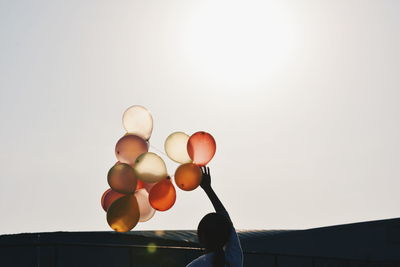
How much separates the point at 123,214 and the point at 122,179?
1.12 ft

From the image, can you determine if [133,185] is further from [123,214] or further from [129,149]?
[129,149]

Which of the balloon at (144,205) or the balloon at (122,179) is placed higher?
the balloon at (122,179)

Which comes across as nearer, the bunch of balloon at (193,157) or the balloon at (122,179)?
the bunch of balloon at (193,157)

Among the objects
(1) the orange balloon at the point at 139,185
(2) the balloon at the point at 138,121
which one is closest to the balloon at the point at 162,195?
(1) the orange balloon at the point at 139,185

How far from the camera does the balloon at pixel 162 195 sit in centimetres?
630

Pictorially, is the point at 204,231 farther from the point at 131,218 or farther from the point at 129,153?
the point at 129,153

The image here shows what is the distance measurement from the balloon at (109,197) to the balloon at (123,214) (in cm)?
19

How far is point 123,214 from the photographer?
20.2 feet

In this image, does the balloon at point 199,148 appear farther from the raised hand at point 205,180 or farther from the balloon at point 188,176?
the raised hand at point 205,180

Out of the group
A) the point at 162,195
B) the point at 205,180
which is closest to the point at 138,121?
the point at 162,195

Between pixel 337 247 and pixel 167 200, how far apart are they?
1507 centimetres

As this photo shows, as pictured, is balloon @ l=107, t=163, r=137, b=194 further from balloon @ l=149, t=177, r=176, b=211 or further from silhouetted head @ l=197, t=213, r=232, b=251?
silhouetted head @ l=197, t=213, r=232, b=251

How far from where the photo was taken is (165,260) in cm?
1596

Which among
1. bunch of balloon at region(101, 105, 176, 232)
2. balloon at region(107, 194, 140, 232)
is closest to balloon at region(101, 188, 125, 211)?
bunch of balloon at region(101, 105, 176, 232)
